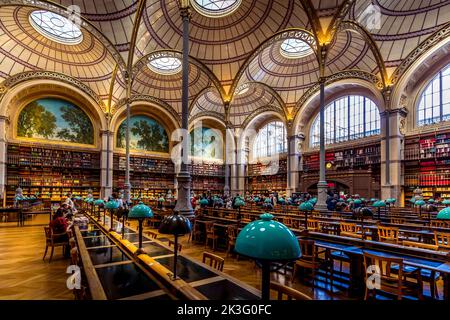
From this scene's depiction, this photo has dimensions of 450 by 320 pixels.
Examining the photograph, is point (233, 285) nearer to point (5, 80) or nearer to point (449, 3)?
point (449, 3)

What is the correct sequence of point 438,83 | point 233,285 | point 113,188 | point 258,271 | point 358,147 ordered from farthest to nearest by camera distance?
point 113,188, point 358,147, point 438,83, point 258,271, point 233,285

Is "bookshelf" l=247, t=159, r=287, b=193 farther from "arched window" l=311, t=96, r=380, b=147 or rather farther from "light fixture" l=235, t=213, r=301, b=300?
"light fixture" l=235, t=213, r=301, b=300

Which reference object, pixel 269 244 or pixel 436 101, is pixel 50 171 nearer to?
pixel 269 244

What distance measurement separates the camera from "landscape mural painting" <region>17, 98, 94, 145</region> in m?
17.5

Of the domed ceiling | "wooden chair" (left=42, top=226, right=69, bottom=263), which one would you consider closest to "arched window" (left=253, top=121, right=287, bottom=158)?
the domed ceiling

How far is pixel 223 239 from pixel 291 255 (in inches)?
310

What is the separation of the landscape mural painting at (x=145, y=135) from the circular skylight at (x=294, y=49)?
43.4 ft

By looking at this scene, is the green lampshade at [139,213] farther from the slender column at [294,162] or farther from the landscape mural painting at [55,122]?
the landscape mural painting at [55,122]

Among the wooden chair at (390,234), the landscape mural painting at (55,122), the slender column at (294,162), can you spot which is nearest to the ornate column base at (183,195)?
the wooden chair at (390,234)

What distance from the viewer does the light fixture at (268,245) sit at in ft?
3.70

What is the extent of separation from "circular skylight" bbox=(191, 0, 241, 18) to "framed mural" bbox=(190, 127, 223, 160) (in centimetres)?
1226

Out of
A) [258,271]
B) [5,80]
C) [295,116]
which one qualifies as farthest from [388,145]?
[5,80]

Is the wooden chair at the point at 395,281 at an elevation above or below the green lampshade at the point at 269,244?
below

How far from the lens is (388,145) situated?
1517 centimetres
